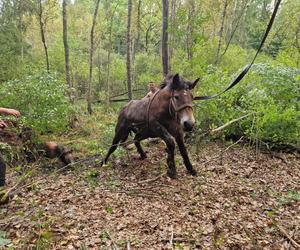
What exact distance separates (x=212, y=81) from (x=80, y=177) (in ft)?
14.0

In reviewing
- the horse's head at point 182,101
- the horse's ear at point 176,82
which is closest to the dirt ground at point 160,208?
the horse's head at point 182,101

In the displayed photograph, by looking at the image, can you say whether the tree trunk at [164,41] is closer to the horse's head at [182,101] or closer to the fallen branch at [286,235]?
the horse's head at [182,101]

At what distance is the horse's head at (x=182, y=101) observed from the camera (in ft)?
15.4

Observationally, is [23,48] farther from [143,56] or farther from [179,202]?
[179,202]

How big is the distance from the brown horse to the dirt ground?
2.10ft

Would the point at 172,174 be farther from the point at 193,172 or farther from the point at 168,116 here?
the point at 168,116

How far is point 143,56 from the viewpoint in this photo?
25.2 meters

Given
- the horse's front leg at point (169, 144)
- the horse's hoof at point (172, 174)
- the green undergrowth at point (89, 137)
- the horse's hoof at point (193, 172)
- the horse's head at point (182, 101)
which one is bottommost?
the green undergrowth at point (89, 137)

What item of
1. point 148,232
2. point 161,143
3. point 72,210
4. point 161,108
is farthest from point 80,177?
point 161,143

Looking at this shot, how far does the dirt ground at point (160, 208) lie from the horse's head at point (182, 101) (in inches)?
45.3

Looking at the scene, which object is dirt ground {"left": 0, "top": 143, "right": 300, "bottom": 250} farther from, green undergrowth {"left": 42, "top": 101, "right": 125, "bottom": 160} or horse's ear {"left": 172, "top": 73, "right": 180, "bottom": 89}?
green undergrowth {"left": 42, "top": 101, "right": 125, "bottom": 160}

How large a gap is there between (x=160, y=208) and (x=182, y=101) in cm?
173

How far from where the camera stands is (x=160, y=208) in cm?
423

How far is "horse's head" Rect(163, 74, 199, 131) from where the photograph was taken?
4.68 metres
